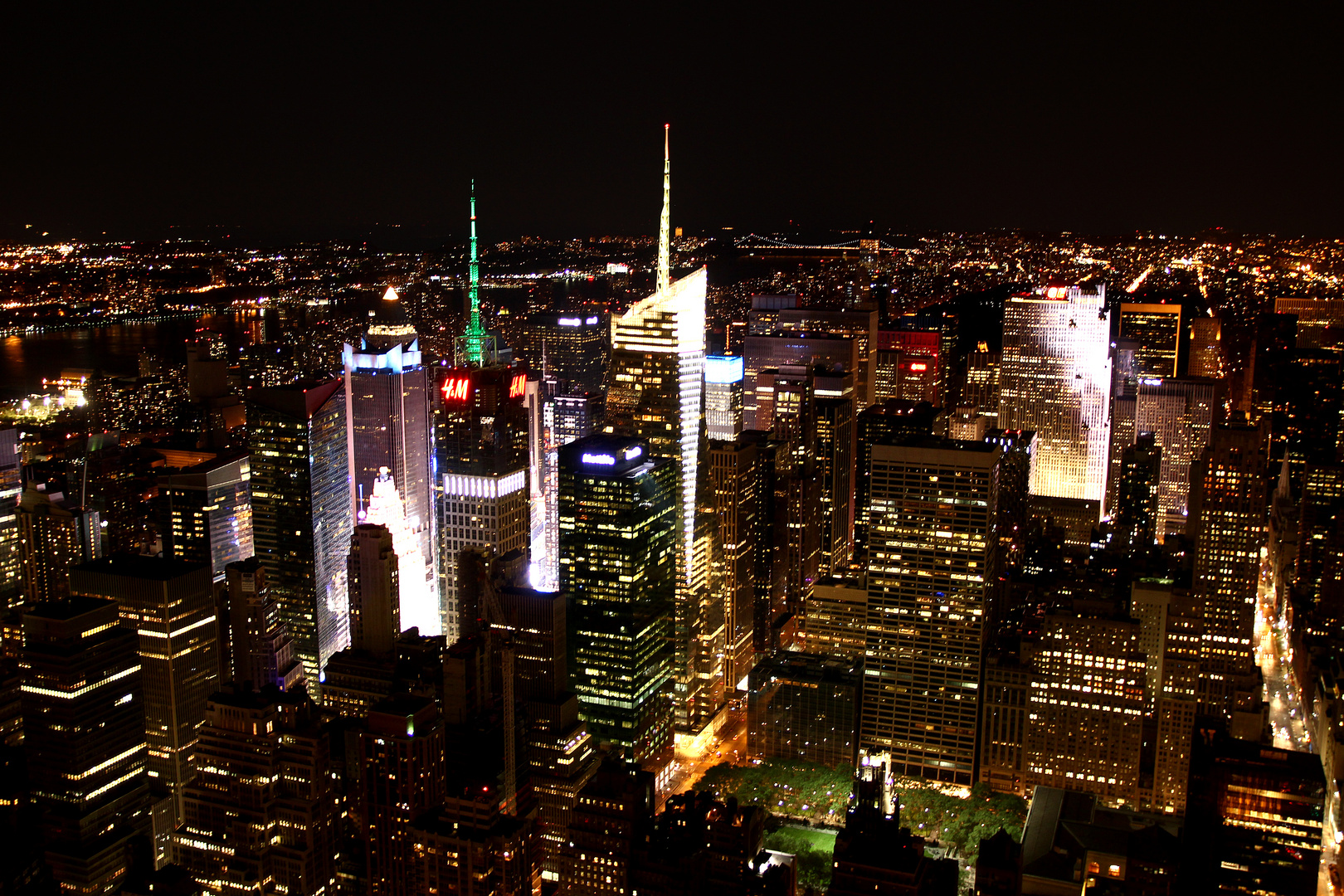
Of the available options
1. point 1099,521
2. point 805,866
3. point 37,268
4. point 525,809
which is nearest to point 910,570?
point 805,866

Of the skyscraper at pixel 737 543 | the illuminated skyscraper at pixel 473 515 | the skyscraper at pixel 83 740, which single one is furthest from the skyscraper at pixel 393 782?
the skyscraper at pixel 737 543

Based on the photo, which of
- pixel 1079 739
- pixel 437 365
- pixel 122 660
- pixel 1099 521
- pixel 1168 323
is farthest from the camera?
pixel 1168 323

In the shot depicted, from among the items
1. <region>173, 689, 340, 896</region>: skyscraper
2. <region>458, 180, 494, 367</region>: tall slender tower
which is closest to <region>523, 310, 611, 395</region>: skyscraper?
<region>458, 180, 494, 367</region>: tall slender tower

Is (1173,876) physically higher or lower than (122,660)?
lower

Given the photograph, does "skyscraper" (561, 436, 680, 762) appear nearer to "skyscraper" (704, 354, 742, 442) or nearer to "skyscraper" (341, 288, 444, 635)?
"skyscraper" (341, 288, 444, 635)

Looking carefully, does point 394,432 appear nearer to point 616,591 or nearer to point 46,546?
point 46,546

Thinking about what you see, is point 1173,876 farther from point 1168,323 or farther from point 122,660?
point 1168,323

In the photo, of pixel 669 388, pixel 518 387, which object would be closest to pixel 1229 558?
pixel 669 388
